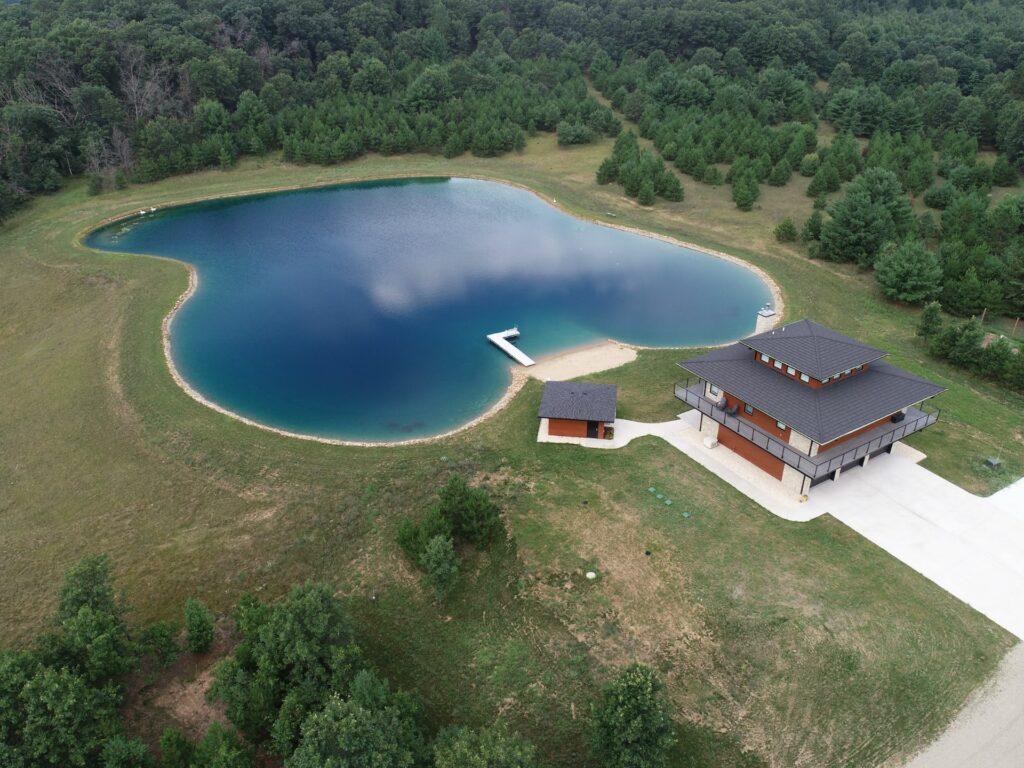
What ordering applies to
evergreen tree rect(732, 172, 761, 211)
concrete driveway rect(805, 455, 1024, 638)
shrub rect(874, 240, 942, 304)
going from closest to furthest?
concrete driveway rect(805, 455, 1024, 638), shrub rect(874, 240, 942, 304), evergreen tree rect(732, 172, 761, 211)

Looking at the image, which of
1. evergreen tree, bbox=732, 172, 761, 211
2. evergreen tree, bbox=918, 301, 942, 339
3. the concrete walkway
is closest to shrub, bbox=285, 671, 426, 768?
the concrete walkway

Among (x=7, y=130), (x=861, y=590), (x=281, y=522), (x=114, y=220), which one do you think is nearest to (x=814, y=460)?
(x=861, y=590)

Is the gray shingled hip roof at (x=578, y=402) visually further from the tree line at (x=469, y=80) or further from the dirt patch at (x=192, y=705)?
the tree line at (x=469, y=80)

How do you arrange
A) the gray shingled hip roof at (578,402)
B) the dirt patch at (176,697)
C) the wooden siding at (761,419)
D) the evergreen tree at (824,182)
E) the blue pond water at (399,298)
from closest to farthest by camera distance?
the dirt patch at (176,697) < the wooden siding at (761,419) < the gray shingled hip roof at (578,402) < the blue pond water at (399,298) < the evergreen tree at (824,182)

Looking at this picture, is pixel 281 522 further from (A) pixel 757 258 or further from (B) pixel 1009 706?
(A) pixel 757 258

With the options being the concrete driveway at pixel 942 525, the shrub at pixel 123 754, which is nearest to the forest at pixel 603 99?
the concrete driveway at pixel 942 525

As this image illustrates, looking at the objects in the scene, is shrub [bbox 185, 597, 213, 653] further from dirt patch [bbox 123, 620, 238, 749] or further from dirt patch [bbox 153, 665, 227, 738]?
dirt patch [bbox 153, 665, 227, 738]

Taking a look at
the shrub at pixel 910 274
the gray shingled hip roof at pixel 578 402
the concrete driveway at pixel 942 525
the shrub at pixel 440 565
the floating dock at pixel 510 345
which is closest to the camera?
the shrub at pixel 440 565
